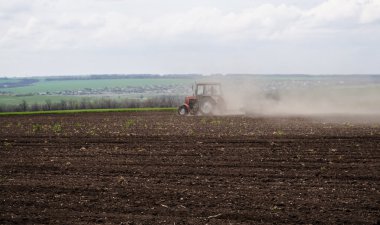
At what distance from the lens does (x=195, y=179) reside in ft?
42.8

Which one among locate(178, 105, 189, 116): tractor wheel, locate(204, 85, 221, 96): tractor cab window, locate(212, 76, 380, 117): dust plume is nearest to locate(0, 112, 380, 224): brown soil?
locate(204, 85, 221, 96): tractor cab window

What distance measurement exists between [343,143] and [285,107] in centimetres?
2227

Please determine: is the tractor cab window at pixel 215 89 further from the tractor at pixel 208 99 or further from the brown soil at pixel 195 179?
the brown soil at pixel 195 179

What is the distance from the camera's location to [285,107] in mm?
41000

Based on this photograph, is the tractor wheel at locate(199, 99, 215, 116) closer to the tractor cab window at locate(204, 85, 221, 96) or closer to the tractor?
the tractor

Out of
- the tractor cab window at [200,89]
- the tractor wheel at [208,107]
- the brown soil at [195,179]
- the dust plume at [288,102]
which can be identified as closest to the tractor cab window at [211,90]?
the tractor cab window at [200,89]

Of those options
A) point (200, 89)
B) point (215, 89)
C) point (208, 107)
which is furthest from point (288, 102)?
point (200, 89)

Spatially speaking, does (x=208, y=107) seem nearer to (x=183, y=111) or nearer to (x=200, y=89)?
(x=200, y=89)

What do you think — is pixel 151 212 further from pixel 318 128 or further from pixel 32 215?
pixel 318 128

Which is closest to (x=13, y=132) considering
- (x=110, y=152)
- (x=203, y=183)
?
(x=110, y=152)

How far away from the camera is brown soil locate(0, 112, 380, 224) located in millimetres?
9961

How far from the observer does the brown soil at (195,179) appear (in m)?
9.96

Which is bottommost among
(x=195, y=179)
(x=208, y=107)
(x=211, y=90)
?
(x=195, y=179)

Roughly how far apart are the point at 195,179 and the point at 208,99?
22.7 meters
